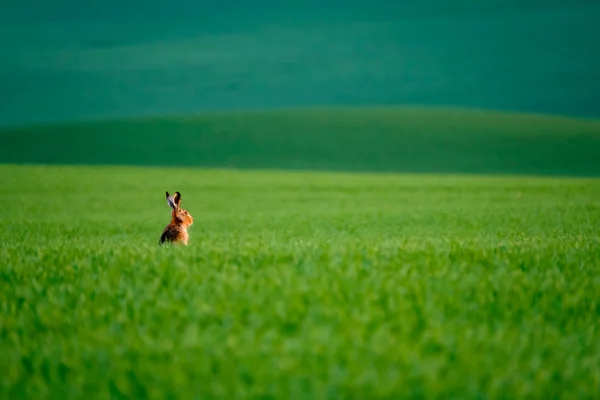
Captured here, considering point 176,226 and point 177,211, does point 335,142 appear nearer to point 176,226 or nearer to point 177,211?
point 176,226

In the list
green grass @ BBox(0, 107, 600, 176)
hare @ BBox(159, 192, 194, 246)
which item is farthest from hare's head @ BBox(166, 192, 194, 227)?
green grass @ BBox(0, 107, 600, 176)

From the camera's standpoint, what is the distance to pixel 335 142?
250 feet

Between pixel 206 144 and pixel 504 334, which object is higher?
pixel 206 144

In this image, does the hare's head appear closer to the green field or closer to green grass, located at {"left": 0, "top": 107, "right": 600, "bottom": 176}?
the green field

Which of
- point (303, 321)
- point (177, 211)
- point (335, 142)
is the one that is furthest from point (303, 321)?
point (335, 142)

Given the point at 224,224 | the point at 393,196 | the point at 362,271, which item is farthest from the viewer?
the point at 393,196

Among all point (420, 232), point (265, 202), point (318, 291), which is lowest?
point (318, 291)

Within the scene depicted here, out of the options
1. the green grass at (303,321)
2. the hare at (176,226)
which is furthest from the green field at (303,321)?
the hare at (176,226)

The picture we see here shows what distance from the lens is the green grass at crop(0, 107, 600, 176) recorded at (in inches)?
2702

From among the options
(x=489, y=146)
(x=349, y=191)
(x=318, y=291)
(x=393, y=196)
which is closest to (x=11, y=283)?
(x=318, y=291)

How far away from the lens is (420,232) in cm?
2080

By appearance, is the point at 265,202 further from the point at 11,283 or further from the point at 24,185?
the point at 11,283

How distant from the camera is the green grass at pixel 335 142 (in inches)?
2702

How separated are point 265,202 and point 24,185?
15107 millimetres
